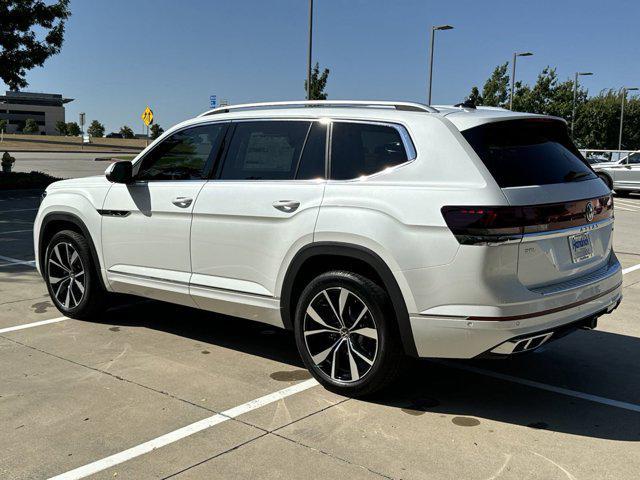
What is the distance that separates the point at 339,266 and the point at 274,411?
0.97m

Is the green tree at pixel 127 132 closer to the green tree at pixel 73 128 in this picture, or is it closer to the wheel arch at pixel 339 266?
the green tree at pixel 73 128

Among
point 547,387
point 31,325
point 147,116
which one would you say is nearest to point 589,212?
point 547,387

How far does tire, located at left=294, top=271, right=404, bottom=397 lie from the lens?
4039mm

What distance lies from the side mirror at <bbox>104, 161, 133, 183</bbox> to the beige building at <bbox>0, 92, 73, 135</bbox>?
445ft

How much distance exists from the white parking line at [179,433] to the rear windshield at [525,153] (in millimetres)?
1873

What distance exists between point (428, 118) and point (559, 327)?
1.44 metres

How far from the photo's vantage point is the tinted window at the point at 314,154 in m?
4.43

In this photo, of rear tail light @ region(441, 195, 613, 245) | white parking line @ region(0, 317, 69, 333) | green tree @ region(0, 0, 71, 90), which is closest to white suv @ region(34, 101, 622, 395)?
rear tail light @ region(441, 195, 613, 245)

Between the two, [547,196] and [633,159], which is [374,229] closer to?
[547,196]

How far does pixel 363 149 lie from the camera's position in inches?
169

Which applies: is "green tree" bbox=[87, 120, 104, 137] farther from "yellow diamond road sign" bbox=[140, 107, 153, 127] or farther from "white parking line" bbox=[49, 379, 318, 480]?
"white parking line" bbox=[49, 379, 318, 480]

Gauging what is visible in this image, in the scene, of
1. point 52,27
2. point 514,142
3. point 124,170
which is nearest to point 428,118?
point 514,142

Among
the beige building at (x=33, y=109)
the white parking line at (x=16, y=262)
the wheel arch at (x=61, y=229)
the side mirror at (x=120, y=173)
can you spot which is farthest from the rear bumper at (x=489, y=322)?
the beige building at (x=33, y=109)

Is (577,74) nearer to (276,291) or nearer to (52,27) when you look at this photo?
(52,27)
